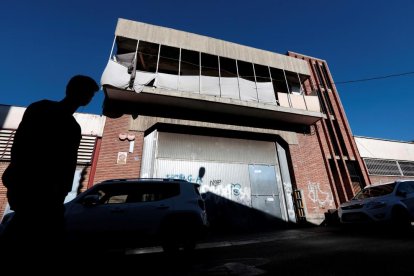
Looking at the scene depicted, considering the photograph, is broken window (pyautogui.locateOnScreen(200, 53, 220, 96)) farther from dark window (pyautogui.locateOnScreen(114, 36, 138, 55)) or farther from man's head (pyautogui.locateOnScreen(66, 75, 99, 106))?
man's head (pyautogui.locateOnScreen(66, 75, 99, 106))

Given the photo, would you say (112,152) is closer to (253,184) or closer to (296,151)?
(253,184)

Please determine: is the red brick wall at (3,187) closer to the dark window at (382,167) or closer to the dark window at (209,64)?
the dark window at (209,64)

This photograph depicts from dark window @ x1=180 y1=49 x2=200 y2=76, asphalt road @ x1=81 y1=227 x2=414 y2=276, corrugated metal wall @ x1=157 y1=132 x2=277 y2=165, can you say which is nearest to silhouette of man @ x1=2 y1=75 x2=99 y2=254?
asphalt road @ x1=81 y1=227 x2=414 y2=276

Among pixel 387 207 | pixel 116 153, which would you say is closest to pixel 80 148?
pixel 116 153

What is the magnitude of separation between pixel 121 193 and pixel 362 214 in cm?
743

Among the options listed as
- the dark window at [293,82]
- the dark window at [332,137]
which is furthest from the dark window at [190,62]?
the dark window at [332,137]

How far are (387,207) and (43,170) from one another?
8701mm

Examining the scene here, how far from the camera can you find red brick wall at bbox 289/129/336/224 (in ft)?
36.2

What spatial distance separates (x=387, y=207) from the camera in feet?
22.2

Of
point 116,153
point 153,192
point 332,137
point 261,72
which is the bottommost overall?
point 153,192

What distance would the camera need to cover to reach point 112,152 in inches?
368

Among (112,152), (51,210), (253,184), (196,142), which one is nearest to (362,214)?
(253,184)

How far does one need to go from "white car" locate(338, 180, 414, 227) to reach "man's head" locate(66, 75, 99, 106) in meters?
8.46

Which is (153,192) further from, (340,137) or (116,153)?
(340,137)
